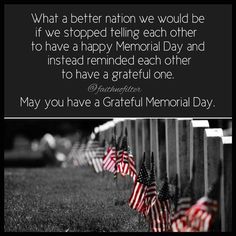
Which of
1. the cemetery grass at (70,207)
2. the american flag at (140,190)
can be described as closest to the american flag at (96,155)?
the cemetery grass at (70,207)

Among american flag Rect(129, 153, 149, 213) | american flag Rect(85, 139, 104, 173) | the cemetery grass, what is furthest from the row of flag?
american flag Rect(85, 139, 104, 173)

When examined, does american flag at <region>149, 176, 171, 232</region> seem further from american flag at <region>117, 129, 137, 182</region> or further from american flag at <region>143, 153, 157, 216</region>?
american flag at <region>117, 129, 137, 182</region>

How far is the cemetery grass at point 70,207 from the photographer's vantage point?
902cm

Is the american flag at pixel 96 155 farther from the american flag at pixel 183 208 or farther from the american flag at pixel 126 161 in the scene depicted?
the american flag at pixel 183 208

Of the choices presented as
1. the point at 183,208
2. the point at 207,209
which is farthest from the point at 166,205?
the point at 207,209

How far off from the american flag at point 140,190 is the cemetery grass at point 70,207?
21 cm

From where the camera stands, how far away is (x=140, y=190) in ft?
29.3

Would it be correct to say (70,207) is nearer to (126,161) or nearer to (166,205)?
(126,161)

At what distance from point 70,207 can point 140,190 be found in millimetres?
1812

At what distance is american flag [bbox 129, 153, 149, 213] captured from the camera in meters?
8.84

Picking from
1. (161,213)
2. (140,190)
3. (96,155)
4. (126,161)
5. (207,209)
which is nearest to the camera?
(207,209)

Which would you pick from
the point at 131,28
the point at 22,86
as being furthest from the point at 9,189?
the point at 131,28

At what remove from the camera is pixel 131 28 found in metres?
10.7
